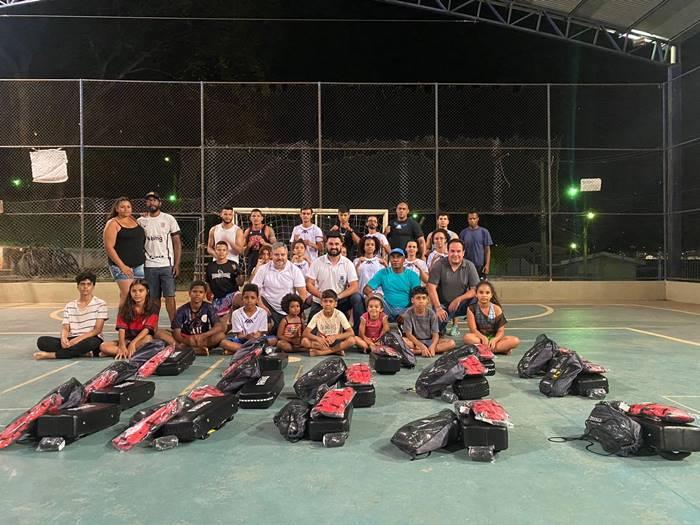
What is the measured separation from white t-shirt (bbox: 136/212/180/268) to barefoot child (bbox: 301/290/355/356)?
226 cm

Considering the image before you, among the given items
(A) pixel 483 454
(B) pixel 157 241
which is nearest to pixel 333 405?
(A) pixel 483 454

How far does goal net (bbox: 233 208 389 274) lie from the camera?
1181 cm

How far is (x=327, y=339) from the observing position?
21.4 ft

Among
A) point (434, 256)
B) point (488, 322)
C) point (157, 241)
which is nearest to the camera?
point (488, 322)

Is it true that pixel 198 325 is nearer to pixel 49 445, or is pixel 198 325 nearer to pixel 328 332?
pixel 328 332

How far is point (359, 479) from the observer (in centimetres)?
299

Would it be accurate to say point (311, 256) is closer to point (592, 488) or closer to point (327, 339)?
point (327, 339)

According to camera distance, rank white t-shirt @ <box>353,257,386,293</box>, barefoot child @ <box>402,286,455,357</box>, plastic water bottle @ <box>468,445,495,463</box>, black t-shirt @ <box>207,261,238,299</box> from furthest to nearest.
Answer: white t-shirt @ <box>353,257,386,293</box>
black t-shirt @ <box>207,261,238,299</box>
barefoot child @ <box>402,286,455,357</box>
plastic water bottle @ <box>468,445,495,463</box>

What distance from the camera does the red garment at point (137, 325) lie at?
648 cm

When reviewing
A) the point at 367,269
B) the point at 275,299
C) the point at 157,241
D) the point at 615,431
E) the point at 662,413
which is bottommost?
the point at 615,431

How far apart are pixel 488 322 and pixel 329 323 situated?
2025mm

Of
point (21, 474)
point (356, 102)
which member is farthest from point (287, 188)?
point (21, 474)

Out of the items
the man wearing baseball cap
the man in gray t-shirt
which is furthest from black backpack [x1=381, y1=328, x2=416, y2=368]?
the man wearing baseball cap

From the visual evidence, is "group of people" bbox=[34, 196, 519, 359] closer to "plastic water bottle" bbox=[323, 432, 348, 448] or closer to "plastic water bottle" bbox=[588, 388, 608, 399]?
"plastic water bottle" bbox=[588, 388, 608, 399]
